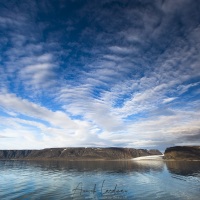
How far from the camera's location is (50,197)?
4459 centimetres

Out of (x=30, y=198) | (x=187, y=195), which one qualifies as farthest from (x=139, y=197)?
(x=30, y=198)

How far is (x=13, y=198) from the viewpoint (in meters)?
43.4

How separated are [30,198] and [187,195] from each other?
114ft

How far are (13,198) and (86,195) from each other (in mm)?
15602

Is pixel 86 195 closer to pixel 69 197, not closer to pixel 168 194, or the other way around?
pixel 69 197

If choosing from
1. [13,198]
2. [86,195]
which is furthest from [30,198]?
[86,195]

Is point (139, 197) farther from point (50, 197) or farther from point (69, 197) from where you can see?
point (50, 197)

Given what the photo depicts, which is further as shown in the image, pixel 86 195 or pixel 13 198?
pixel 86 195

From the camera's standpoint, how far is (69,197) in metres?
44.4

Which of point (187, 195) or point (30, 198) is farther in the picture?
point (187, 195)

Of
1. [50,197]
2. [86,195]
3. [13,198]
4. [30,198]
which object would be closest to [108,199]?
[86,195]

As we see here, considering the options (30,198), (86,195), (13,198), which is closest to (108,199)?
Answer: (86,195)

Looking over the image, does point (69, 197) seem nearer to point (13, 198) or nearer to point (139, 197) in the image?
point (13, 198)

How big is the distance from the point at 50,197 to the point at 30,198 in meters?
4.14
